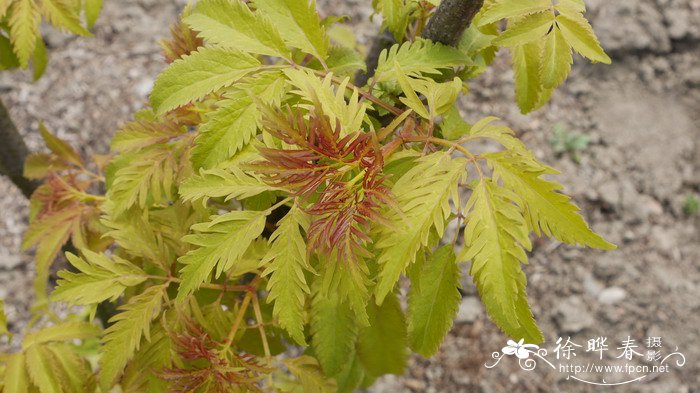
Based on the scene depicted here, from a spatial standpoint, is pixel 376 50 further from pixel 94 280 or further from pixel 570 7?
pixel 94 280

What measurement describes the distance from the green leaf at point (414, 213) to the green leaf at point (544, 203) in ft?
0.19

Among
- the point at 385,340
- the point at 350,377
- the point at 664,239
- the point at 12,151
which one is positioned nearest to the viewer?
the point at 385,340

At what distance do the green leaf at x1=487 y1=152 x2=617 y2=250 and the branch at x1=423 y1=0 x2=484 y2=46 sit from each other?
232 millimetres

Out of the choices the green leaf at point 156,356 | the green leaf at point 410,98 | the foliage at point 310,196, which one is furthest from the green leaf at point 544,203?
the green leaf at point 156,356

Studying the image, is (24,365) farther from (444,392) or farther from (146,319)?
(444,392)

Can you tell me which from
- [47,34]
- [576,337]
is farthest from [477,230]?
[47,34]

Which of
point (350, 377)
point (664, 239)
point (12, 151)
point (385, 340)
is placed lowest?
point (664, 239)

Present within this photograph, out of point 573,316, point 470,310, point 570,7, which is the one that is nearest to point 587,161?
point 573,316

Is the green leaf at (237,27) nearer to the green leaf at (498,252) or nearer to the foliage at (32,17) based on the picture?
the green leaf at (498,252)

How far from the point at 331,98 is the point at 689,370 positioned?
225cm

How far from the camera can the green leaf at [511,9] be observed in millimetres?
797

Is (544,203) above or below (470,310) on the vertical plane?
above

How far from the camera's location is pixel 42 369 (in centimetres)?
106

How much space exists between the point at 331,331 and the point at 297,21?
50 cm
